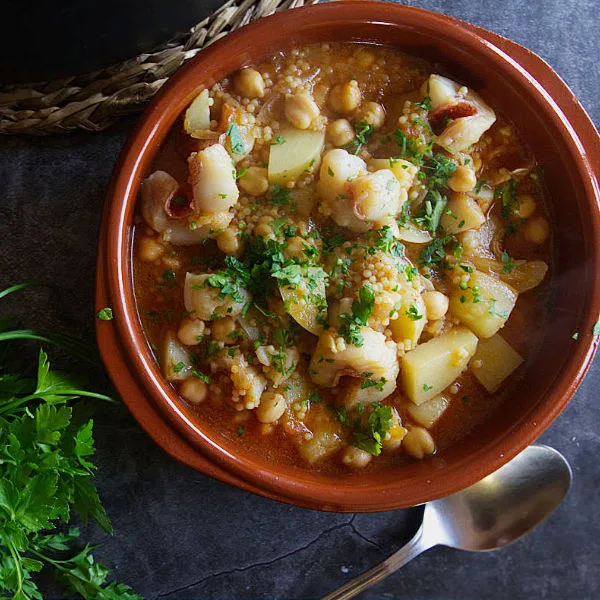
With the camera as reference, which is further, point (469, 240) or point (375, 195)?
point (469, 240)

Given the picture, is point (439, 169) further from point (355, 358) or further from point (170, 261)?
point (170, 261)

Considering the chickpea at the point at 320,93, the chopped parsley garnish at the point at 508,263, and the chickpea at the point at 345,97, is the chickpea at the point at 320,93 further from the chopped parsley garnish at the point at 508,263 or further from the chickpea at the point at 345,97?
the chopped parsley garnish at the point at 508,263

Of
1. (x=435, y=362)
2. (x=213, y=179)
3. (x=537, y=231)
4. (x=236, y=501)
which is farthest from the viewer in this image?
(x=236, y=501)

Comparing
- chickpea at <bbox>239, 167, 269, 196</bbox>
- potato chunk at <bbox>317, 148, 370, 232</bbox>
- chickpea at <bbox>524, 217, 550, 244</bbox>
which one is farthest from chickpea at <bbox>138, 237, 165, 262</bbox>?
chickpea at <bbox>524, 217, 550, 244</bbox>

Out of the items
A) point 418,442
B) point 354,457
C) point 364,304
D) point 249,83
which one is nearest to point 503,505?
point 418,442

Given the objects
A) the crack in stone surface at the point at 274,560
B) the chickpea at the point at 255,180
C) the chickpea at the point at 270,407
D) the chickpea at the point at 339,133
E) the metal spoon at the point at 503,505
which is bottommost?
the crack in stone surface at the point at 274,560

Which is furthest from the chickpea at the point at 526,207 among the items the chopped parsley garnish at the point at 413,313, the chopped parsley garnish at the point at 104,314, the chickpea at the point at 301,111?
the chopped parsley garnish at the point at 104,314
